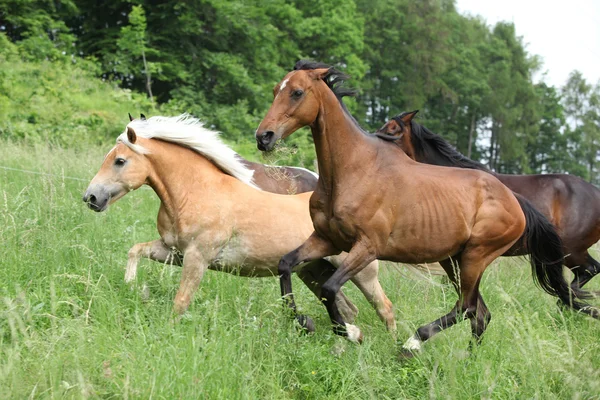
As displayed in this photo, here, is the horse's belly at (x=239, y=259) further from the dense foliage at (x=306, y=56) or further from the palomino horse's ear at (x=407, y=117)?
the palomino horse's ear at (x=407, y=117)

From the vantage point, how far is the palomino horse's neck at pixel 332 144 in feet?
18.5

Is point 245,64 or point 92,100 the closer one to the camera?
point 92,100

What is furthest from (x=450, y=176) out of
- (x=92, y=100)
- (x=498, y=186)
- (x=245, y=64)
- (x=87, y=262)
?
(x=245, y=64)

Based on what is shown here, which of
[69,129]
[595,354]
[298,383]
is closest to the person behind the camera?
[298,383]

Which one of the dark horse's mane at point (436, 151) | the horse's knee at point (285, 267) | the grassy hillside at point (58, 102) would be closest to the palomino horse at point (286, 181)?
the dark horse's mane at point (436, 151)

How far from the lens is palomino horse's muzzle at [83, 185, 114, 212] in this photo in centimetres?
613

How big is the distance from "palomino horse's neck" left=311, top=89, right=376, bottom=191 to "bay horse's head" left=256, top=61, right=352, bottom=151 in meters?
0.08

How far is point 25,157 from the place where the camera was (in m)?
11.5

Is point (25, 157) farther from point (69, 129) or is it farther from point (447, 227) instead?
point (447, 227)

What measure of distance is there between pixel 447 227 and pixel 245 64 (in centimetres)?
2433

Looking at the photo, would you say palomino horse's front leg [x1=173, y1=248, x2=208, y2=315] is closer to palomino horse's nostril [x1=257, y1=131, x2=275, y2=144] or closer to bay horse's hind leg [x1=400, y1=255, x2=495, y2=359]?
palomino horse's nostril [x1=257, y1=131, x2=275, y2=144]

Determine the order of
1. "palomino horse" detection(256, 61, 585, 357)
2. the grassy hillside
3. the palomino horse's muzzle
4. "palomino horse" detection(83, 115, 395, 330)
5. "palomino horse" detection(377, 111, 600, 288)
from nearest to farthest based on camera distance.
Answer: "palomino horse" detection(256, 61, 585, 357)
the palomino horse's muzzle
"palomino horse" detection(83, 115, 395, 330)
"palomino horse" detection(377, 111, 600, 288)
the grassy hillside

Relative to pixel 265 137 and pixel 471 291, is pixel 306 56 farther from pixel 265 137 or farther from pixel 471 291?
pixel 265 137

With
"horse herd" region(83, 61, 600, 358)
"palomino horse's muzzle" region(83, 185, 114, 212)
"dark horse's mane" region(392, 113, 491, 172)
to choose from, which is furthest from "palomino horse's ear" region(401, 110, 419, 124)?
"palomino horse's muzzle" region(83, 185, 114, 212)
